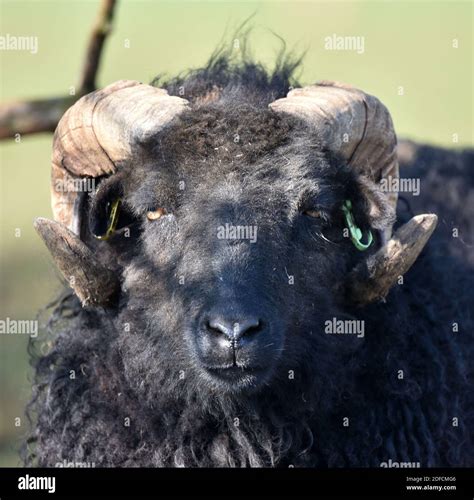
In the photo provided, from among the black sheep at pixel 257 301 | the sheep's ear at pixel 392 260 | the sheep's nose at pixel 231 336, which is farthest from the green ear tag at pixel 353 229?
the sheep's nose at pixel 231 336

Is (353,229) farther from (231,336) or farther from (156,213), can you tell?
(231,336)

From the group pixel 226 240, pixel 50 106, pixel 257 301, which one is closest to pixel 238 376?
pixel 257 301

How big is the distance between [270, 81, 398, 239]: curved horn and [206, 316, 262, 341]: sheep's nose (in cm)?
156

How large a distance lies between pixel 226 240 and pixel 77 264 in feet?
3.53

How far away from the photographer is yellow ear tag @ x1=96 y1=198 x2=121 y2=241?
7551 millimetres

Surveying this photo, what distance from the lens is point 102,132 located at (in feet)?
24.5

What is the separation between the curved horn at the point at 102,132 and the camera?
24.0 ft

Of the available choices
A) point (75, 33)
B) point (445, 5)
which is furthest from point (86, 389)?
point (445, 5)

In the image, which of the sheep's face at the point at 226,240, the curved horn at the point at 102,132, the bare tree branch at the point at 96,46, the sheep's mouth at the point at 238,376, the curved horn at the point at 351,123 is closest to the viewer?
the sheep's mouth at the point at 238,376

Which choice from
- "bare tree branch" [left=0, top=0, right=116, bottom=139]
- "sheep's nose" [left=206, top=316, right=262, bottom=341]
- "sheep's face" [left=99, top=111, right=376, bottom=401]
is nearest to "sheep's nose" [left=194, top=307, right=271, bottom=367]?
"sheep's nose" [left=206, top=316, right=262, bottom=341]

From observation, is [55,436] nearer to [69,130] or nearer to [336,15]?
[69,130]

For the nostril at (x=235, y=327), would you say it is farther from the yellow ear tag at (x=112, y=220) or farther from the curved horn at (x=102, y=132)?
the curved horn at (x=102, y=132)

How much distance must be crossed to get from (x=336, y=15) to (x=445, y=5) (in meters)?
3.55

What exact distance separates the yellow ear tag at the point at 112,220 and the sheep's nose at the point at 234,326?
1.42 meters
